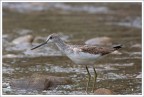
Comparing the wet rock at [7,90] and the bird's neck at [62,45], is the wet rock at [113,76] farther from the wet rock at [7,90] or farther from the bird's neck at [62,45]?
the wet rock at [7,90]

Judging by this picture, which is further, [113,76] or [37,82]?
[113,76]

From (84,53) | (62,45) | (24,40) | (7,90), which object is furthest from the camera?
(24,40)

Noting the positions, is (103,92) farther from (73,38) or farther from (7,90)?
(73,38)

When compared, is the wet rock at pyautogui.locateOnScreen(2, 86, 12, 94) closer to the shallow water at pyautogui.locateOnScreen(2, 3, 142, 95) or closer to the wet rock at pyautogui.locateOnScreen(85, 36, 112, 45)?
the shallow water at pyautogui.locateOnScreen(2, 3, 142, 95)

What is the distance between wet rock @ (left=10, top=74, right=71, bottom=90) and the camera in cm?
717

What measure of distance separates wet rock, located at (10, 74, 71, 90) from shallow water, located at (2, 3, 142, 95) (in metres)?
0.11

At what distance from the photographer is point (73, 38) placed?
11.0m

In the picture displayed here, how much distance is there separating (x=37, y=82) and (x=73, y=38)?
393 cm

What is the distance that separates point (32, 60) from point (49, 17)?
16.1 ft

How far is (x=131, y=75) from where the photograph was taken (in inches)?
313

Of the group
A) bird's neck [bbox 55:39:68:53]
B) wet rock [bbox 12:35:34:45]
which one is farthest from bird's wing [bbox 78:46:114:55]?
wet rock [bbox 12:35:34:45]

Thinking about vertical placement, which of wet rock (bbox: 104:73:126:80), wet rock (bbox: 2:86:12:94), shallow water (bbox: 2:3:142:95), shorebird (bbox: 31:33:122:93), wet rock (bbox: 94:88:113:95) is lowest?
shallow water (bbox: 2:3:142:95)

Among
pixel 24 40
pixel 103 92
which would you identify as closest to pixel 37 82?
pixel 103 92

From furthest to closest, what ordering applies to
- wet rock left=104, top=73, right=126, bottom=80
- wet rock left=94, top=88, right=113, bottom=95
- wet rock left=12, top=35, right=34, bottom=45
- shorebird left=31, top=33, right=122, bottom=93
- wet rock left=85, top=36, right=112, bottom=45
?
wet rock left=12, top=35, right=34, bottom=45
wet rock left=85, top=36, right=112, bottom=45
wet rock left=104, top=73, right=126, bottom=80
shorebird left=31, top=33, right=122, bottom=93
wet rock left=94, top=88, right=113, bottom=95
